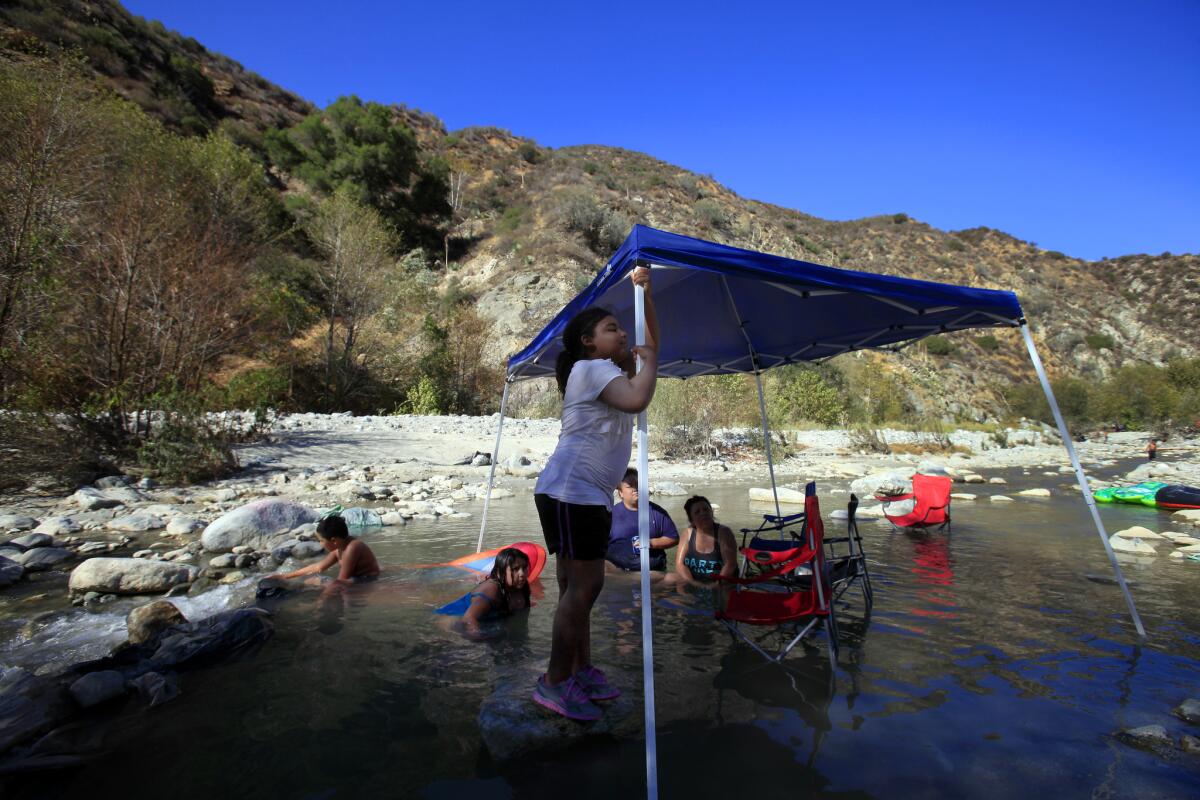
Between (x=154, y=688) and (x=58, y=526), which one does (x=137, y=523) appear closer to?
(x=58, y=526)

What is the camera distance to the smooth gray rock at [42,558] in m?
5.50

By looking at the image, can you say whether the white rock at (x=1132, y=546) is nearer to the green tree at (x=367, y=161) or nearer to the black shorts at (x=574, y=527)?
the black shorts at (x=574, y=527)

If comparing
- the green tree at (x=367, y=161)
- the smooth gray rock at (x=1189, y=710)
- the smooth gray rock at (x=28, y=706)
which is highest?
the green tree at (x=367, y=161)

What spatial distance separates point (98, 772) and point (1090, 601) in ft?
22.9

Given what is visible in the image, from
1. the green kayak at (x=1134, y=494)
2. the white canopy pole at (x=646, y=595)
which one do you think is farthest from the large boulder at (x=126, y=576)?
the green kayak at (x=1134, y=494)

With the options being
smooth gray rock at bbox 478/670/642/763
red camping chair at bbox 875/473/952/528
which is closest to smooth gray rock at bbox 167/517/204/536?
smooth gray rock at bbox 478/670/642/763

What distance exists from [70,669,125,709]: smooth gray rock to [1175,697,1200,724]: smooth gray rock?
556 cm

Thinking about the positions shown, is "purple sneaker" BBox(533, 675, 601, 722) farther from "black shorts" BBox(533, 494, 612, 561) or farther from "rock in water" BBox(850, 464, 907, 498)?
"rock in water" BBox(850, 464, 907, 498)

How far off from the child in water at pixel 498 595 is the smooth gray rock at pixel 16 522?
622 centimetres

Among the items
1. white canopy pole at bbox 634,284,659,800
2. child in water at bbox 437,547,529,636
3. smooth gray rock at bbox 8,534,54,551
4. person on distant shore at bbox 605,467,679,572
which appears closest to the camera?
white canopy pole at bbox 634,284,659,800

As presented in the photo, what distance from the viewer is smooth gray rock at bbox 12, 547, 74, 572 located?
550 centimetres

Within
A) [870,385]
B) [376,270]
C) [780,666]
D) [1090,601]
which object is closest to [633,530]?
[780,666]

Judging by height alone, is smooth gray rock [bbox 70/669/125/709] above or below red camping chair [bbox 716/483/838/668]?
below

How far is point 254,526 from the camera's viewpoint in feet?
22.7
